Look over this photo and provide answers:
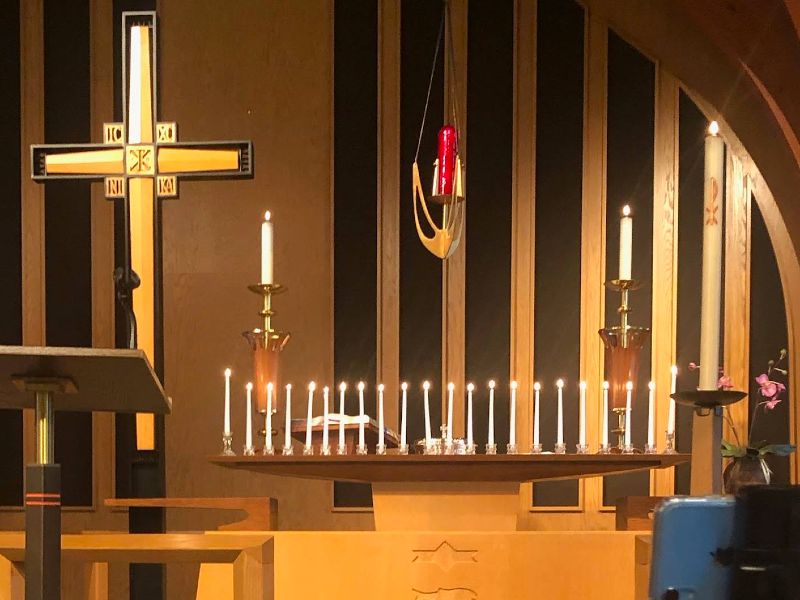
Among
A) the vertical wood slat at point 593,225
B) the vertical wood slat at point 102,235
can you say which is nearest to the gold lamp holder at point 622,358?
the vertical wood slat at point 593,225

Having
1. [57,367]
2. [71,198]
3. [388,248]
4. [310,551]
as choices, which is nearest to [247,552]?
[310,551]

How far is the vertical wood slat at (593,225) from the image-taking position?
15.5ft

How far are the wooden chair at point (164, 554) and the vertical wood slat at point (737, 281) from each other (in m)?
2.88

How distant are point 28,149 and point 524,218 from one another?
2311 millimetres

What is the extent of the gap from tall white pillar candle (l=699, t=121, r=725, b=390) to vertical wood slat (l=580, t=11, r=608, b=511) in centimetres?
317

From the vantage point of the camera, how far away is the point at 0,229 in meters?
4.93

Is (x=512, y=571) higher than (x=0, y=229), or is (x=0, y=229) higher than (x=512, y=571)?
(x=0, y=229)

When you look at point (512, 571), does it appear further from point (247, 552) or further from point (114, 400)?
point (114, 400)

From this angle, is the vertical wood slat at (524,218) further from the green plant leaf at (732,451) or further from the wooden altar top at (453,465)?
the wooden altar top at (453,465)

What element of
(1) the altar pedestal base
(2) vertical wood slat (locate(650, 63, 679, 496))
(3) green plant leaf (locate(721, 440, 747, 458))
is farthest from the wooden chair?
(2) vertical wood slat (locate(650, 63, 679, 496))

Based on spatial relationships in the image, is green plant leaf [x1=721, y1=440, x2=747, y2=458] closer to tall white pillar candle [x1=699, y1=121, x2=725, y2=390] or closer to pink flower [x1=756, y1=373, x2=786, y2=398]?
pink flower [x1=756, y1=373, x2=786, y2=398]

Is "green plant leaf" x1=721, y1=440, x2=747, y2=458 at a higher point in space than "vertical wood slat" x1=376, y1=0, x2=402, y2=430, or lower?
lower

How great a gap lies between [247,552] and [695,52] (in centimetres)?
324

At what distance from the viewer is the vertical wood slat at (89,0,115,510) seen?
4.80m
